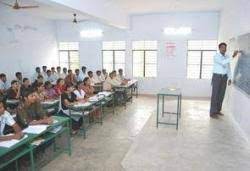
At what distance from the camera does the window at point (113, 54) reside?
908 centimetres

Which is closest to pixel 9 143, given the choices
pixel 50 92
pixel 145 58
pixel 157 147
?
pixel 157 147

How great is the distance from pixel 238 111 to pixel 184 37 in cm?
399

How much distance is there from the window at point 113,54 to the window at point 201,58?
101 inches

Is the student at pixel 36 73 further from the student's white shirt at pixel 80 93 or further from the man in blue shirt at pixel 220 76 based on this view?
the man in blue shirt at pixel 220 76

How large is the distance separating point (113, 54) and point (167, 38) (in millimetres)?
2232

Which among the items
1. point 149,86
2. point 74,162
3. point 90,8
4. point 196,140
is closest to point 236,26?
point 196,140

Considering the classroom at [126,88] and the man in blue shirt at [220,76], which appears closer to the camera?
the classroom at [126,88]

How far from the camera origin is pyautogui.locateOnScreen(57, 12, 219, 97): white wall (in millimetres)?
8094

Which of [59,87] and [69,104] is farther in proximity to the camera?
[59,87]

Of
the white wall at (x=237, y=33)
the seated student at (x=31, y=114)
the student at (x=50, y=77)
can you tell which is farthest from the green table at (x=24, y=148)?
the student at (x=50, y=77)

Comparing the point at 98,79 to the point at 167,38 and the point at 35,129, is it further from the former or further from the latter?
the point at 35,129

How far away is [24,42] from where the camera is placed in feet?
26.5

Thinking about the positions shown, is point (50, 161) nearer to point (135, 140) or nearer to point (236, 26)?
point (135, 140)

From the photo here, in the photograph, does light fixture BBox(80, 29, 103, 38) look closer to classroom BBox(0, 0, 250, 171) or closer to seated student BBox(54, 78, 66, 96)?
classroom BBox(0, 0, 250, 171)
